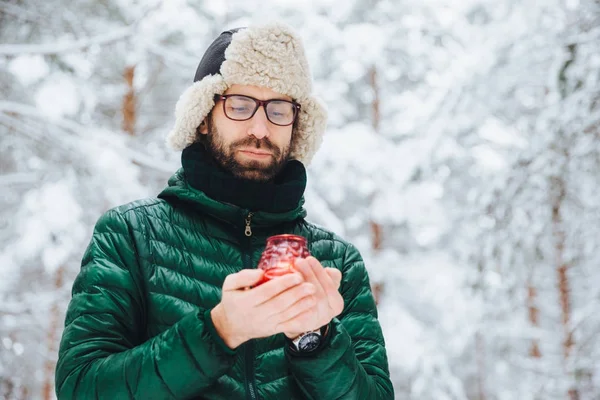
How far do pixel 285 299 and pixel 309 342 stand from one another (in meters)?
0.30

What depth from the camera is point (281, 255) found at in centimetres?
113

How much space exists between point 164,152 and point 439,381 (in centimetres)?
454

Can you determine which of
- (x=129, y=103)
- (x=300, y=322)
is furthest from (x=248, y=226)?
(x=129, y=103)

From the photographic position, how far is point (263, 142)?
168 centimetres

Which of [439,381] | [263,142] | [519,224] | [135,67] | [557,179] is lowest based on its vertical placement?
[439,381]

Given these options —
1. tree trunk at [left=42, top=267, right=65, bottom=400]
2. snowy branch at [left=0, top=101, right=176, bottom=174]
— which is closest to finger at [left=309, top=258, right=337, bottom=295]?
snowy branch at [left=0, top=101, right=176, bottom=174]

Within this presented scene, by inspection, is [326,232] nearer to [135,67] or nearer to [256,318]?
[256,318]

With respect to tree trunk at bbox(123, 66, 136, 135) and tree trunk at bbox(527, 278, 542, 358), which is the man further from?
tree trunk at bbox(527, 278, 542, 358)

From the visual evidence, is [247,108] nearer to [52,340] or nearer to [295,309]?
[295,309]

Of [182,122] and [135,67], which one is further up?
[135,67]

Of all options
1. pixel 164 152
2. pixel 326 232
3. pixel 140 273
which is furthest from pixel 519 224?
pixel 164 152

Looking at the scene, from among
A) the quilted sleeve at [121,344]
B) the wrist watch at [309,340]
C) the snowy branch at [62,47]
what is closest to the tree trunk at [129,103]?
the snowy branch at [62,47]

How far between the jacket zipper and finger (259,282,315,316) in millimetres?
439

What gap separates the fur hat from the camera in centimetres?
172
